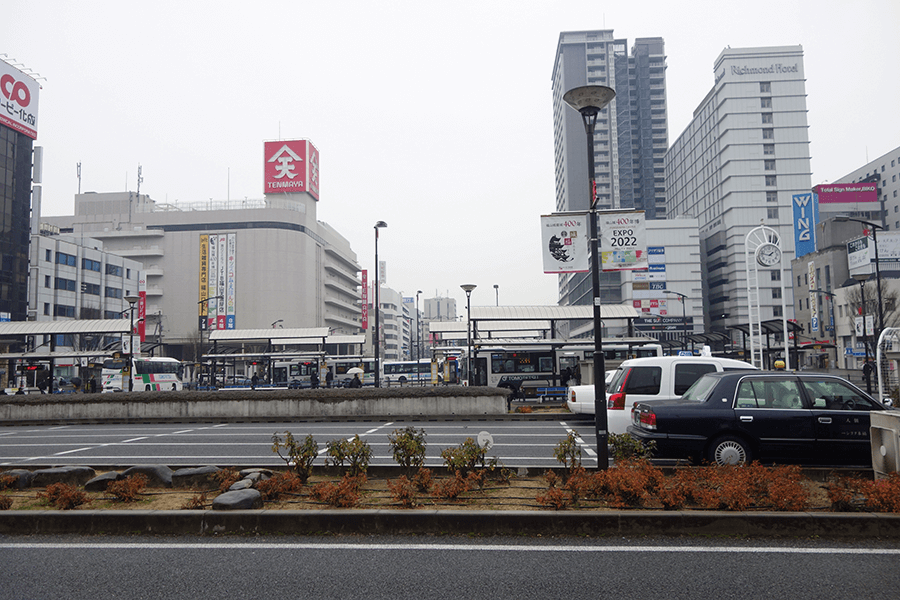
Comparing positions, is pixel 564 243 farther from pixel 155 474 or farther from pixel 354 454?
pixel 155 474

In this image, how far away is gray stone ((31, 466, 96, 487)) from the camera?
884cm

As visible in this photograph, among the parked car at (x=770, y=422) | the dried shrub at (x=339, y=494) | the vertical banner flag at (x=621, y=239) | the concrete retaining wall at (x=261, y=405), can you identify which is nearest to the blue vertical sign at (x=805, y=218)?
the concrete retaining wall at (x=261, y=405)

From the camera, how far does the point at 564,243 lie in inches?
426

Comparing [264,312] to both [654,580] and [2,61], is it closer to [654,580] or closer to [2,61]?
[2,61]

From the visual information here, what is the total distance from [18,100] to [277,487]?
75.3 metres

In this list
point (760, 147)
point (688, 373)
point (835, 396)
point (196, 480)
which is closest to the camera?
point (196, 480)

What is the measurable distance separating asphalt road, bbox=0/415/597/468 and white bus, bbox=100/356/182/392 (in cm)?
1887

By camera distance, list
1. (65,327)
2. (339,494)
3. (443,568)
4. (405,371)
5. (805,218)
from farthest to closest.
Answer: (805,218)
(405,371)
(65,327)
(339,494)
(443,568)

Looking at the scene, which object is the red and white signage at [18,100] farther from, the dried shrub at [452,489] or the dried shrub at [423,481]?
the dried shrub at [452,489]

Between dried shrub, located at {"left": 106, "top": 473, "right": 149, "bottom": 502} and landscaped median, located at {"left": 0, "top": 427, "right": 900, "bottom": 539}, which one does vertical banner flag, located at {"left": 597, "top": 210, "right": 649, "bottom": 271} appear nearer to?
landscaped median, located at {"left": 0, "top": 427, "right": 900, "bottom": 539}

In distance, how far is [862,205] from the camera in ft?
372

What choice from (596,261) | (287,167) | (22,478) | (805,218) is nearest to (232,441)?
(22,478)

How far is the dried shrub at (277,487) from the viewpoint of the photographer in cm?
750

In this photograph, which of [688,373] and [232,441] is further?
[232,441]
